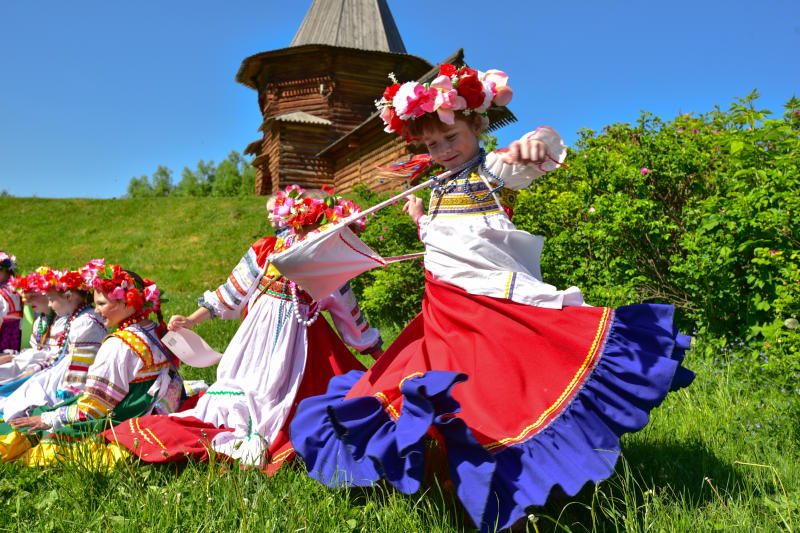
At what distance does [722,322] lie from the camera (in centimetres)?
512

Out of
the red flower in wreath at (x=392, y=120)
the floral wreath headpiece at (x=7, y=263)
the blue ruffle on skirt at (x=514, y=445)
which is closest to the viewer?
the blue ruffle on skirt at (x=514, y=445)

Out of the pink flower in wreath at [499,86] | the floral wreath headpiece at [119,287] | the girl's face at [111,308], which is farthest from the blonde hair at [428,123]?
the girl's face at [111,308]

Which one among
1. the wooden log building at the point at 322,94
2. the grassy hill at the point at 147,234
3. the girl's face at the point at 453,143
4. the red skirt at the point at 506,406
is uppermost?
the wooden log building at the point at 322,94

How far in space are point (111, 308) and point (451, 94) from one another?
8.98 feet

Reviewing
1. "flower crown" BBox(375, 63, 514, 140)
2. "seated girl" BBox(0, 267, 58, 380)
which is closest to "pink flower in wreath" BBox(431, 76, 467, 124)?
"flower crown" BBox(375, 63, 514, 140)

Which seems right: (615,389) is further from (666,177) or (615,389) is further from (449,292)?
(666,177)

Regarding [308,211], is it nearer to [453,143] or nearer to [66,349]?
[453,143]

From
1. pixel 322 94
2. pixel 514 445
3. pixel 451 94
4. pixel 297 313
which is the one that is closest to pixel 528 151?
pixel 451 94

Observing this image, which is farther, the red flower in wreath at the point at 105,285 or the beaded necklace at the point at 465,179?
the red flower in wreath at the point at 105,285

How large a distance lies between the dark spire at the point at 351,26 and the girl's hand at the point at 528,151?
24815 mm

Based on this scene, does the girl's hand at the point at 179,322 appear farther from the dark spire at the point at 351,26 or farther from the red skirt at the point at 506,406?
the dark spire at the point at 351,26

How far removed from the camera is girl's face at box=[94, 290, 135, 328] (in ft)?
12.7

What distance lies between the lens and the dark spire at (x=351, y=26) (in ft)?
87.7

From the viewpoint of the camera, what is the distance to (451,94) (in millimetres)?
2768
